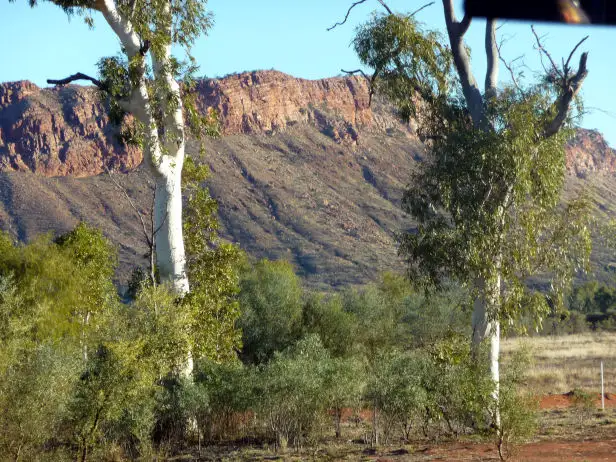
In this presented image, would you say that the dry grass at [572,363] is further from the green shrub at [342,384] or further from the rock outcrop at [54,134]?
the rock outcrop at [54,134]

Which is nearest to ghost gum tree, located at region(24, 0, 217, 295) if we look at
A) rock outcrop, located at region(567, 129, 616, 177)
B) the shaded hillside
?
the shaded hillside

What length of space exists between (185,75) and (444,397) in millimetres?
8172

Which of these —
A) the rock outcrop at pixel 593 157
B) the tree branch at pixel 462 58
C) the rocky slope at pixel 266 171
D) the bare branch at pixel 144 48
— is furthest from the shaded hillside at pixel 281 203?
the tree branch at pixel 462 58

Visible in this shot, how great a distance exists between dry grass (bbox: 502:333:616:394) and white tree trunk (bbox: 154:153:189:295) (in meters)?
6.76

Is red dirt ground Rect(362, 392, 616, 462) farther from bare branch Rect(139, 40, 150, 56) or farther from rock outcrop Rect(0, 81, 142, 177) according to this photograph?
rock outcrop Rect(0, 81, 142, 177)

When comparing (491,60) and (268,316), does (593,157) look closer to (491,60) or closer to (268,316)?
(268,316)

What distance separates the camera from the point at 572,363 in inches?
1399

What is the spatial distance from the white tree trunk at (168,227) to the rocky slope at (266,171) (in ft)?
168

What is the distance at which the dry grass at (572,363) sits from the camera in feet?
90.7

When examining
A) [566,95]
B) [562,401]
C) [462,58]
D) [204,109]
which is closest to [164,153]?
[462,58]

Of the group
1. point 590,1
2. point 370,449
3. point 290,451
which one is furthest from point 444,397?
point 590,1

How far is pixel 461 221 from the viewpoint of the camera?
1678 cm

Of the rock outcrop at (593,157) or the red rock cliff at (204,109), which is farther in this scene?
the rock outcrop at (593,157)

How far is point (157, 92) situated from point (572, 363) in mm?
23589
